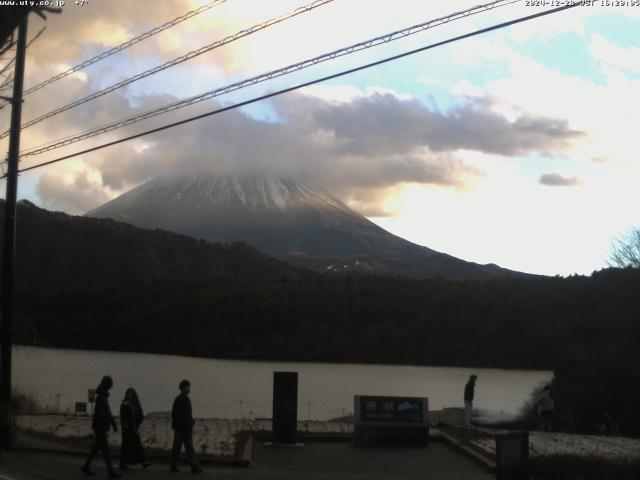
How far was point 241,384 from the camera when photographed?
67750 mm

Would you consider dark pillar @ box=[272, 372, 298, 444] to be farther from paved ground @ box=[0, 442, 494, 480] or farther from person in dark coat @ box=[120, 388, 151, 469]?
person in dark coat @ box=[120, 388, 151, 469]

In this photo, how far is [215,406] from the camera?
47625mm

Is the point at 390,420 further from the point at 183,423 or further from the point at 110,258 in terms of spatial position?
the point at 110,258

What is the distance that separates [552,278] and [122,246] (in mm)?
76692

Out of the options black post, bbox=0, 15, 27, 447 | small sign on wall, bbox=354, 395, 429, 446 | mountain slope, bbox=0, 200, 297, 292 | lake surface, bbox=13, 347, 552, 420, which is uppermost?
mountain slope, bbox=0, 200, 297, 292

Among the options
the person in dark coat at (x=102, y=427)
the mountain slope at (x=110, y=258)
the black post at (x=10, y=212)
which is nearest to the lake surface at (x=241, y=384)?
the black post at (x=10, y=212)

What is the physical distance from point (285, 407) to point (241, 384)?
49.7 m

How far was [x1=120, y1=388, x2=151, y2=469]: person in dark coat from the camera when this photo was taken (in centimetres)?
1520

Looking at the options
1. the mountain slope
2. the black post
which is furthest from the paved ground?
the mountain slope

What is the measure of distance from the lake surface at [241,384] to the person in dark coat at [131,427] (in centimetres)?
2472

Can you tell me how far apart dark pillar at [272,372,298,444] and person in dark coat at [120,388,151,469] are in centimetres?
387

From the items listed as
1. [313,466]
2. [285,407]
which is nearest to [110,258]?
[285,407]

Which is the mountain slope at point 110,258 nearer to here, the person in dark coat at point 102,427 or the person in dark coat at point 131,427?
the person in dark coat at point 131,427

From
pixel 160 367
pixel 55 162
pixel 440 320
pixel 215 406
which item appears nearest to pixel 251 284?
pixel 440 320
